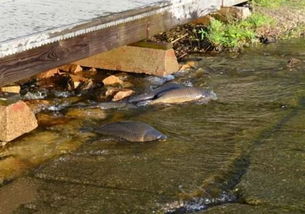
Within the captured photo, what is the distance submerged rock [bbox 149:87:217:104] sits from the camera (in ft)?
22.1

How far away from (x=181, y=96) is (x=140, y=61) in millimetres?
1533

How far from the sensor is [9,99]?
Answer: 19.2 ft

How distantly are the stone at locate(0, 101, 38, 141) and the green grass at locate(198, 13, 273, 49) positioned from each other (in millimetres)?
4134

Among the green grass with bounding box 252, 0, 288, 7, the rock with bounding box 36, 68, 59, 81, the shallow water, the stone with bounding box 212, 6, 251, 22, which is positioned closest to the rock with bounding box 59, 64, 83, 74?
the rock with bounding box 36, 68, 59, 81

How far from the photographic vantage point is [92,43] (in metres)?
6.58

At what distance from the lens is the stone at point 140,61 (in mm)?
7980

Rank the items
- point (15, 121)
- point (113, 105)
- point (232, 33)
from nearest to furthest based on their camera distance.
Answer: point (15, 121), point (113, 105), point (232, 33)

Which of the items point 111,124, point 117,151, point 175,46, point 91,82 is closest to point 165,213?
point 117,151

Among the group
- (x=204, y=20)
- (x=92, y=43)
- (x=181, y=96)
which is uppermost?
(x=92, y=43)

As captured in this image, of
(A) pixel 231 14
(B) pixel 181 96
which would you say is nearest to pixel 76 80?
(B) pixel 181 96

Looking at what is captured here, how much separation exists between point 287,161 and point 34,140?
7.61ft

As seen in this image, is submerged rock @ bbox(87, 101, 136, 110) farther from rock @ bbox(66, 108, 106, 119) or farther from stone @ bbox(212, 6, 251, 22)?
stone @ bbox(212, 6, 251, 22)

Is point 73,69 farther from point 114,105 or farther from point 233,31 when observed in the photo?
point 233,31

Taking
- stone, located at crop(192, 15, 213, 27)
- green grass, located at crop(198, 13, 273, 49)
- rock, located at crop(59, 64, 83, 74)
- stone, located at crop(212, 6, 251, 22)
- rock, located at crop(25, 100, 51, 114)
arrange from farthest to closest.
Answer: stone, located at crop(212, 6, 251, 22)
stone, located at crop(192, 15, 213, 27)
green grass, located at crop(198, 13, 273, 49)
rock, located at crop(59, 64, 83, 74)
rock, located at crop(25, 100, 51, 114)
